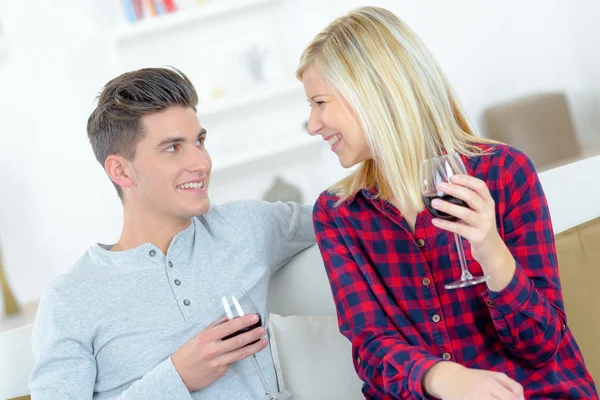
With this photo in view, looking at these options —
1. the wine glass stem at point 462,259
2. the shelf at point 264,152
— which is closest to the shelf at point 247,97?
the shelf at point 264,152

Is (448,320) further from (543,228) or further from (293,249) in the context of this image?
(293,249)

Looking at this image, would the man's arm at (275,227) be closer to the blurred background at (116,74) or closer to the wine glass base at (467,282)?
the wine glass base at (467,282)

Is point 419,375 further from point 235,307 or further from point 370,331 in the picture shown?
point 235,307

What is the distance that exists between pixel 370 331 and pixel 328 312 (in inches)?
18.8

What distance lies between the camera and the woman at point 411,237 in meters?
1.49

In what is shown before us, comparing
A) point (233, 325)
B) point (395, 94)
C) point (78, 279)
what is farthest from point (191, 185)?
point (395, 94)

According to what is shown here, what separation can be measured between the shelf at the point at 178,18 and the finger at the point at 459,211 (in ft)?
8.26

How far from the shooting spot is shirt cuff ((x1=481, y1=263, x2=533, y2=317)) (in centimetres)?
138

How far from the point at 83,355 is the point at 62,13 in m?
2.20

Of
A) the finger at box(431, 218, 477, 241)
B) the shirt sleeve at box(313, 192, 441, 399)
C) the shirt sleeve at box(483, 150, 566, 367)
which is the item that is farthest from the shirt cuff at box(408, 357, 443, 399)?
the finger at box(431, 218, 477, 241)

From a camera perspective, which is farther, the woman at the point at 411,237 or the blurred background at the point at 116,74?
the blurred background at the point at 116,74

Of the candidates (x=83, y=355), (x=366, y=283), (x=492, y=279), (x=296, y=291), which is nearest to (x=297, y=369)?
(x=296, y=291)

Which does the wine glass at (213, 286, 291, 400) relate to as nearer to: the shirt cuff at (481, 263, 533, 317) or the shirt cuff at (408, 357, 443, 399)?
the shirt cuff at (408, 357, 443, 399)

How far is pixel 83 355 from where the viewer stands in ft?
5.87
